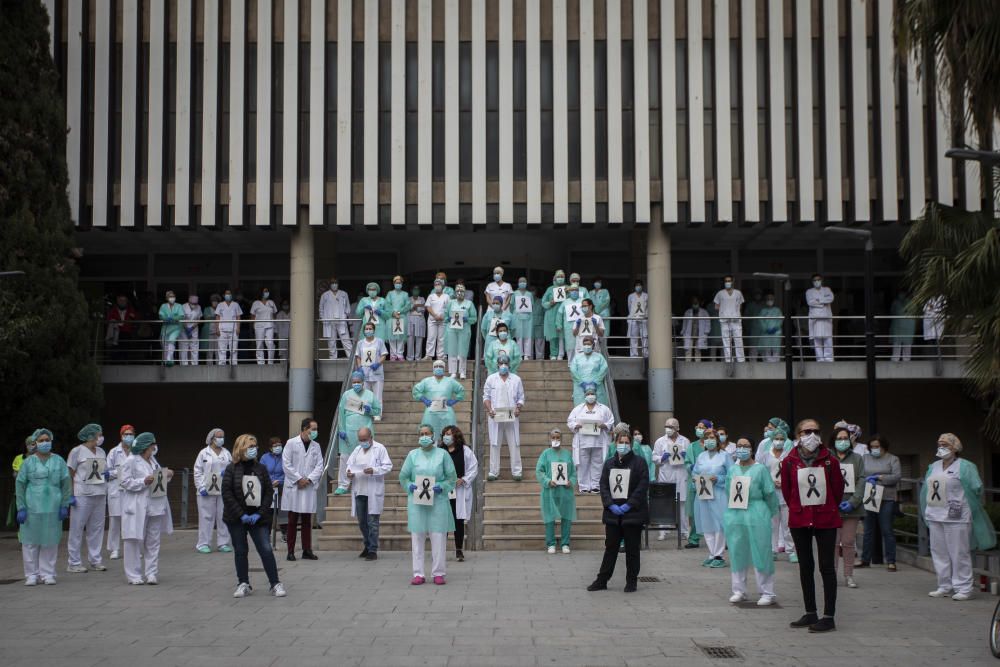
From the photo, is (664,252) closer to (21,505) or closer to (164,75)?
(164,75)

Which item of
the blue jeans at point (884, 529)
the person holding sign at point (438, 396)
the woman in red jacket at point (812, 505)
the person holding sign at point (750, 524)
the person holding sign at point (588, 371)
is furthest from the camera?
the person holding sign at point (588, 371)

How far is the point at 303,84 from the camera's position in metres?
29.0

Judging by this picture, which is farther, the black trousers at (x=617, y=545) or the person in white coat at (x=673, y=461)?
the person in white coat at (x=673, y=461)

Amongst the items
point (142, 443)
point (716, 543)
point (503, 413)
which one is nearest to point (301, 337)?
point (503, 413)

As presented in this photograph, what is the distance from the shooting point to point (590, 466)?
19.9m

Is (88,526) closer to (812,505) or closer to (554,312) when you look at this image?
(812,505)

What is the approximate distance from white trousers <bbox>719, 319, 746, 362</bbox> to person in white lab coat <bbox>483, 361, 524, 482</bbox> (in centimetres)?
877

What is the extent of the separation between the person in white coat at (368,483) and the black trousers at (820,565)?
6.92 metres

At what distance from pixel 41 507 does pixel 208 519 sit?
4135 millimetres

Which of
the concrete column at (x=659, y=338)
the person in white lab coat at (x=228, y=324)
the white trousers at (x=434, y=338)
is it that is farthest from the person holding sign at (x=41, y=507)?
the concrete column at (x=659, y=338)

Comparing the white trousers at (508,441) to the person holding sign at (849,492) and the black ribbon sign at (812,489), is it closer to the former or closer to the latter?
the person holding sign at (849,492)

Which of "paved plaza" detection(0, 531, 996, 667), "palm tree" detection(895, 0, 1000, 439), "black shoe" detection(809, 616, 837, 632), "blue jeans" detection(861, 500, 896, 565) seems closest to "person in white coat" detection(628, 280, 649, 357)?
"blue jeans" detection(861, 500, 896, 565)

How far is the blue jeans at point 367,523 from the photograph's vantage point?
17281 millimetres

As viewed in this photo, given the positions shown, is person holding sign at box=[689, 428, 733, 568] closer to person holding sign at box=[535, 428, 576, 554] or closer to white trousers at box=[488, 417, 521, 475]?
person holding sign at box=[535, 428, 576, 554]
